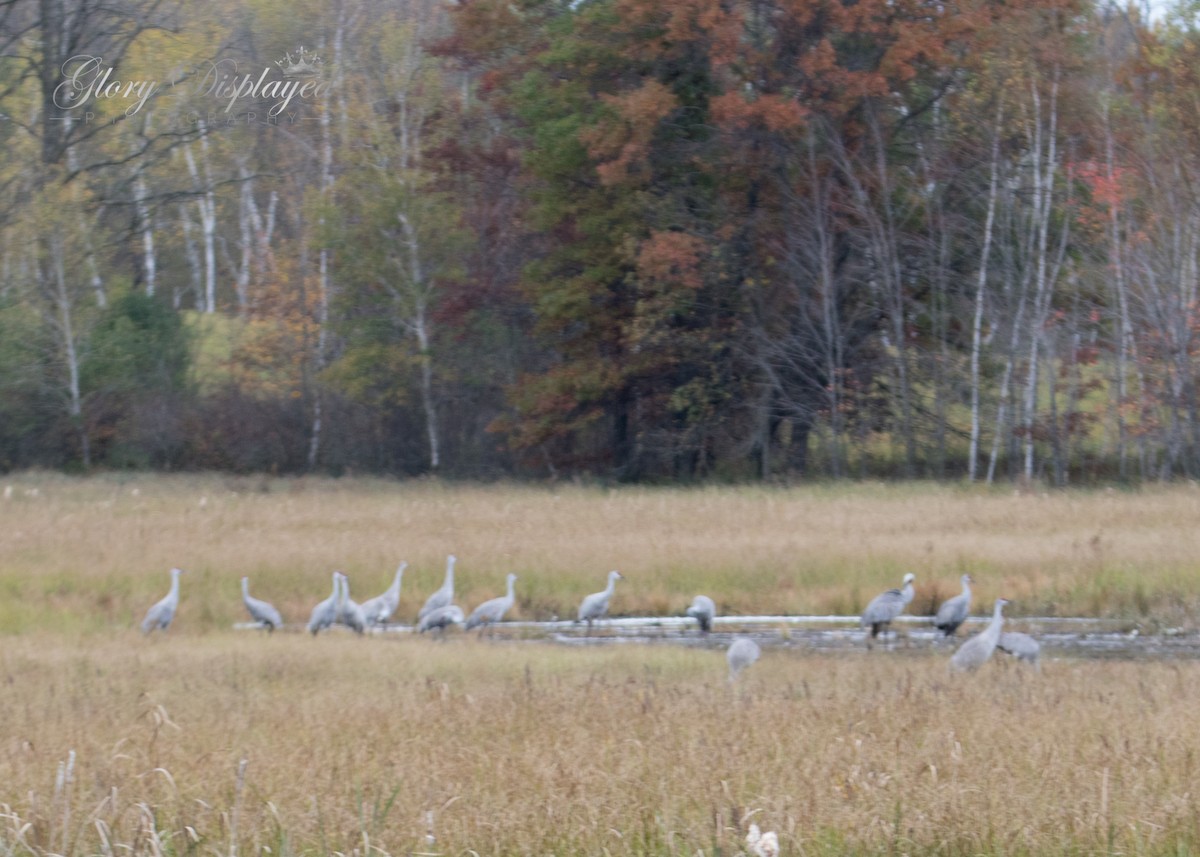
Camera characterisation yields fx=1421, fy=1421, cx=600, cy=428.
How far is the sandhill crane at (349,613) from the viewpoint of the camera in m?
15.2

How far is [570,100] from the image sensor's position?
3164cm

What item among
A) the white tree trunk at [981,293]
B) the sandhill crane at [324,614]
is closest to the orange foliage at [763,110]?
the white tree trunk at [981,293]

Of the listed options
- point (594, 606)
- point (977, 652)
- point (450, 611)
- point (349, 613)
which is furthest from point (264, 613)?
point (977, 652)

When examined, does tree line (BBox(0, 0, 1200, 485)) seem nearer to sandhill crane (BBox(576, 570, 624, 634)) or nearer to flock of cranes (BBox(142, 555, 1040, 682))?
flock of cranes (BBox(142, 555, 1040, 682))

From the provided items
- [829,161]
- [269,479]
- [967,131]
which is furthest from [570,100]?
[269,479]

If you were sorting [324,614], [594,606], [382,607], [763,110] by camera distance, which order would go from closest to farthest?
[324,614] → [594,606] → [382,607] → [763,110]

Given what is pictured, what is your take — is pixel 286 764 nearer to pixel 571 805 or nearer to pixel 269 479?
pixel 571 805

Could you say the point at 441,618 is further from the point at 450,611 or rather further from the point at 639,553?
the point at 639,553

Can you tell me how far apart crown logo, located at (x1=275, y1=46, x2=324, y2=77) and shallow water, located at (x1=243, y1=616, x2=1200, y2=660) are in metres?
20.0

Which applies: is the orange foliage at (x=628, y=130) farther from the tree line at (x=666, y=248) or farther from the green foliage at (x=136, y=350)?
the green foliage at (x=136, y=350)

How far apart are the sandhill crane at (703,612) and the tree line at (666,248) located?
1441cm

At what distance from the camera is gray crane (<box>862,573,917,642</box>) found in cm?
1451

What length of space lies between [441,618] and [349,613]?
99 cm

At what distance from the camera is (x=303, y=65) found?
33750 millimetres
